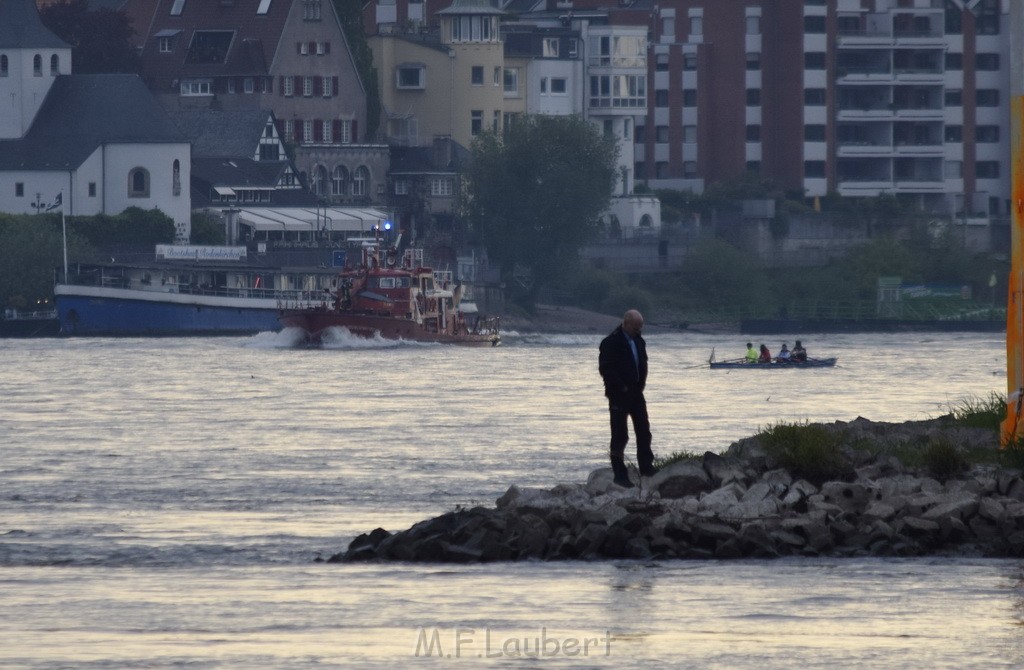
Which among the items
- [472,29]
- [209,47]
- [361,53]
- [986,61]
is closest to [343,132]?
[361,53]

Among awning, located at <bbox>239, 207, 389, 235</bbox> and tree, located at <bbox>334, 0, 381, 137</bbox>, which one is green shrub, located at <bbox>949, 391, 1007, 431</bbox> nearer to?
awning, located at <bbox>239, 207, 389, 235</bbox>

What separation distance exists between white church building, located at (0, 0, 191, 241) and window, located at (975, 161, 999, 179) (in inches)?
2018

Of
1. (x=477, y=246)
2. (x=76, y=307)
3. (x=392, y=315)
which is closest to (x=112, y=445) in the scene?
(x=392, y=315)

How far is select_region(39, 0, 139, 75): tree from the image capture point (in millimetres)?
147500

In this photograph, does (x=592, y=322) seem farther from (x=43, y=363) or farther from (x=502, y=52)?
(x=43, y=363)

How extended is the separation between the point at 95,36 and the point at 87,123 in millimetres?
14510

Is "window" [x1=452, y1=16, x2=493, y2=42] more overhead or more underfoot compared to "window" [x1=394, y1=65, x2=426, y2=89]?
more overhead

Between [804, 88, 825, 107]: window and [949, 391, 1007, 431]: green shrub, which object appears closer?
[949, 391, 1007, 431]: green shrub

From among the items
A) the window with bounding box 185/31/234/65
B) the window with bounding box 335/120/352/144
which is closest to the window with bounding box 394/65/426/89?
the window with bounding box 335/120/352/144

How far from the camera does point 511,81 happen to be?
15362 cm

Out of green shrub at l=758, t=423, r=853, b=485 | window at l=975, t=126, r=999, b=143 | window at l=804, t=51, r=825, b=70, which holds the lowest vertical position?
green shrub at l=758, t=423, r=853, b=485

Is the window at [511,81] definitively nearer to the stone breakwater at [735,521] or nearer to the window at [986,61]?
the window at [986,61]

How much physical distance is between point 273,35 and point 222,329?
32.0 meters

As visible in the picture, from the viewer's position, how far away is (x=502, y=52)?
15075cm
